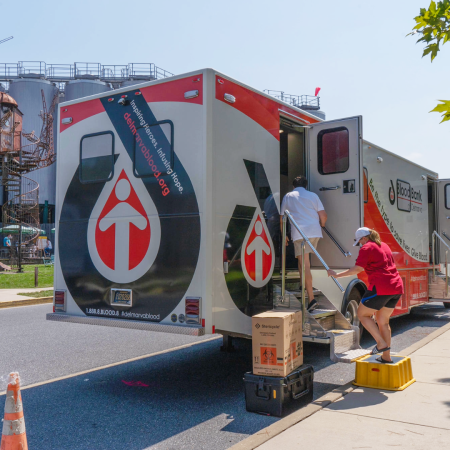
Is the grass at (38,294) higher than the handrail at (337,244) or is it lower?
lower

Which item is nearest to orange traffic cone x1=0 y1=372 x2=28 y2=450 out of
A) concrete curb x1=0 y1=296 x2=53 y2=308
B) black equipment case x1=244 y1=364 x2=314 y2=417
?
black equipment case x1=244 y1=364 x2=314 y2=417

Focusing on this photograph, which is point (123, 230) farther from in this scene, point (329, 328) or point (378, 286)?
point (378, 286)

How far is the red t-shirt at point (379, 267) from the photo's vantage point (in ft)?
18.8

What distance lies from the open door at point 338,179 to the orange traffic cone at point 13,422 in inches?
180

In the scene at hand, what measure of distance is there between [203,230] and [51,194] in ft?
134

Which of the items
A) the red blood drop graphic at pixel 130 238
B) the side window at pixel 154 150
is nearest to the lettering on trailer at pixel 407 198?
the side window at pixel 154 150

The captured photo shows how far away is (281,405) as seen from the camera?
460 centimetres

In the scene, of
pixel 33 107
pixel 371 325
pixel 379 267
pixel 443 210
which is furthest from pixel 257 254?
pixel 33 107

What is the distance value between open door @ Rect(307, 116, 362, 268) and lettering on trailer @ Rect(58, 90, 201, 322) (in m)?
2.42

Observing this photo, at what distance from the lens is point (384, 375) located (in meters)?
5.36

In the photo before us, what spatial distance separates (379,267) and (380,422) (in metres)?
1.90

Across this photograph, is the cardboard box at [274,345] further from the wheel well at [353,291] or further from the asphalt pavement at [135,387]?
the wheel well at [353,291]

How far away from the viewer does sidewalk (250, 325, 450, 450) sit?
3.93 m

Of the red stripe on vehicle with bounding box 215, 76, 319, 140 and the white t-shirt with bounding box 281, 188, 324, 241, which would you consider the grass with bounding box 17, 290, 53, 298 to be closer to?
the white t-shirt with bounding box 281, 188, 324, 241
